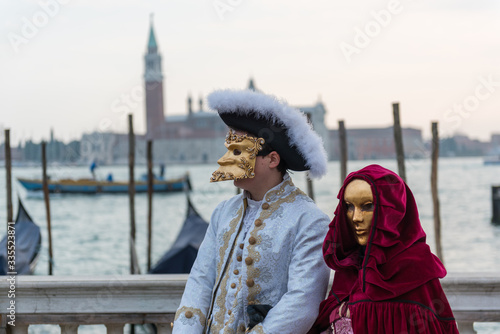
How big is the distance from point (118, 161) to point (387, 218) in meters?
69.1

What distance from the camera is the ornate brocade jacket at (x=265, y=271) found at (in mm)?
1762

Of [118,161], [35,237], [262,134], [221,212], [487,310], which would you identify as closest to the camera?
[262,134]

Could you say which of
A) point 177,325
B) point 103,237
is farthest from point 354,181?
point 103,237

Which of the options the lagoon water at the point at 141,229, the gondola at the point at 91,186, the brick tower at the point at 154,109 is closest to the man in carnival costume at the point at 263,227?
the lagoon water at the point at 141,229

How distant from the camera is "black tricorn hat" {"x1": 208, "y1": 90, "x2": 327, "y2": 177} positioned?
1.87 meters

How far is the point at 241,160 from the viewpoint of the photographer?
1.88m

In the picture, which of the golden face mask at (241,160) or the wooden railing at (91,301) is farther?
the wooden railing at (91,301)

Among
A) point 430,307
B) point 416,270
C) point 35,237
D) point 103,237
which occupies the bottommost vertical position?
point 103,237

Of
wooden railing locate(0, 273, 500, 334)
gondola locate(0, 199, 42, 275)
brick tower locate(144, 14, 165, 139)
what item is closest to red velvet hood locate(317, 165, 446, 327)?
wooden railing locate(0, 273, 500, 334)

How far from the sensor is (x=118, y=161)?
2709 inches

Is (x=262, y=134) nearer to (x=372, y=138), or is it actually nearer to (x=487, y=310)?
(x=487, y=310)

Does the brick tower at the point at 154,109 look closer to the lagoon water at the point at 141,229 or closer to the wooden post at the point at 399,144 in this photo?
the lagoon water at the point at 141,229

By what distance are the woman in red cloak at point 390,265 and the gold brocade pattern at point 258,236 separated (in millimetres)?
276

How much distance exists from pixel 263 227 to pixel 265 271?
142mm
